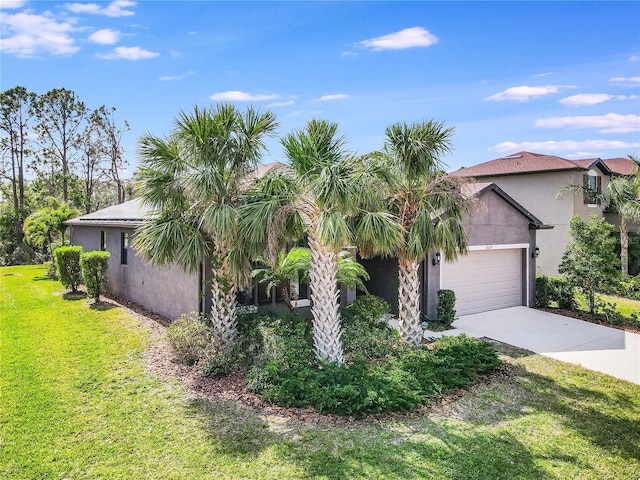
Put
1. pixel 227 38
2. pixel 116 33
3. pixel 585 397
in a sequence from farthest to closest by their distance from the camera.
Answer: pixel 227 38 → pixel 116 33 → pixel 585 397

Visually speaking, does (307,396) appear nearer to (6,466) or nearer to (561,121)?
(6,466)

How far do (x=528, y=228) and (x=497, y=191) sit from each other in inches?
101

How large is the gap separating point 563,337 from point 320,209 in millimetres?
8577

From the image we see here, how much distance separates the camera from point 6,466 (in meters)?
4.90

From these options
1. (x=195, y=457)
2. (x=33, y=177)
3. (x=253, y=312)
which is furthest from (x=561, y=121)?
(x=33, y=177)

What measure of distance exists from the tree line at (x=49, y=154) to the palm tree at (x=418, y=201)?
87.1 ft

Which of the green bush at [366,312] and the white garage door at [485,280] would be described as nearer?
the green bush at [366,312]

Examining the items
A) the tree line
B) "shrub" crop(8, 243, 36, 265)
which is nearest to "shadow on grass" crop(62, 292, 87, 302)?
the tree line

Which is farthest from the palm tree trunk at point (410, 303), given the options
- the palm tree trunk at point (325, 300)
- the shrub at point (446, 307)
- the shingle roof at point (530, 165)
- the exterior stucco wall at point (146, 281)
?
the shingle roof at point (530, 165)

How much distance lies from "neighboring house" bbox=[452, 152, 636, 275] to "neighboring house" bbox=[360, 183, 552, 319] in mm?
6804

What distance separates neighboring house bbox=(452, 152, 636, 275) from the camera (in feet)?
70.5

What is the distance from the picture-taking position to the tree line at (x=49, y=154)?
29094 mm

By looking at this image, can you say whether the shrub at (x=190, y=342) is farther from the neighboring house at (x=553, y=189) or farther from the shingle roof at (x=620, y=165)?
the shingle roof at (x=620, y=165)

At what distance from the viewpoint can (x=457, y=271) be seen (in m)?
13.7
